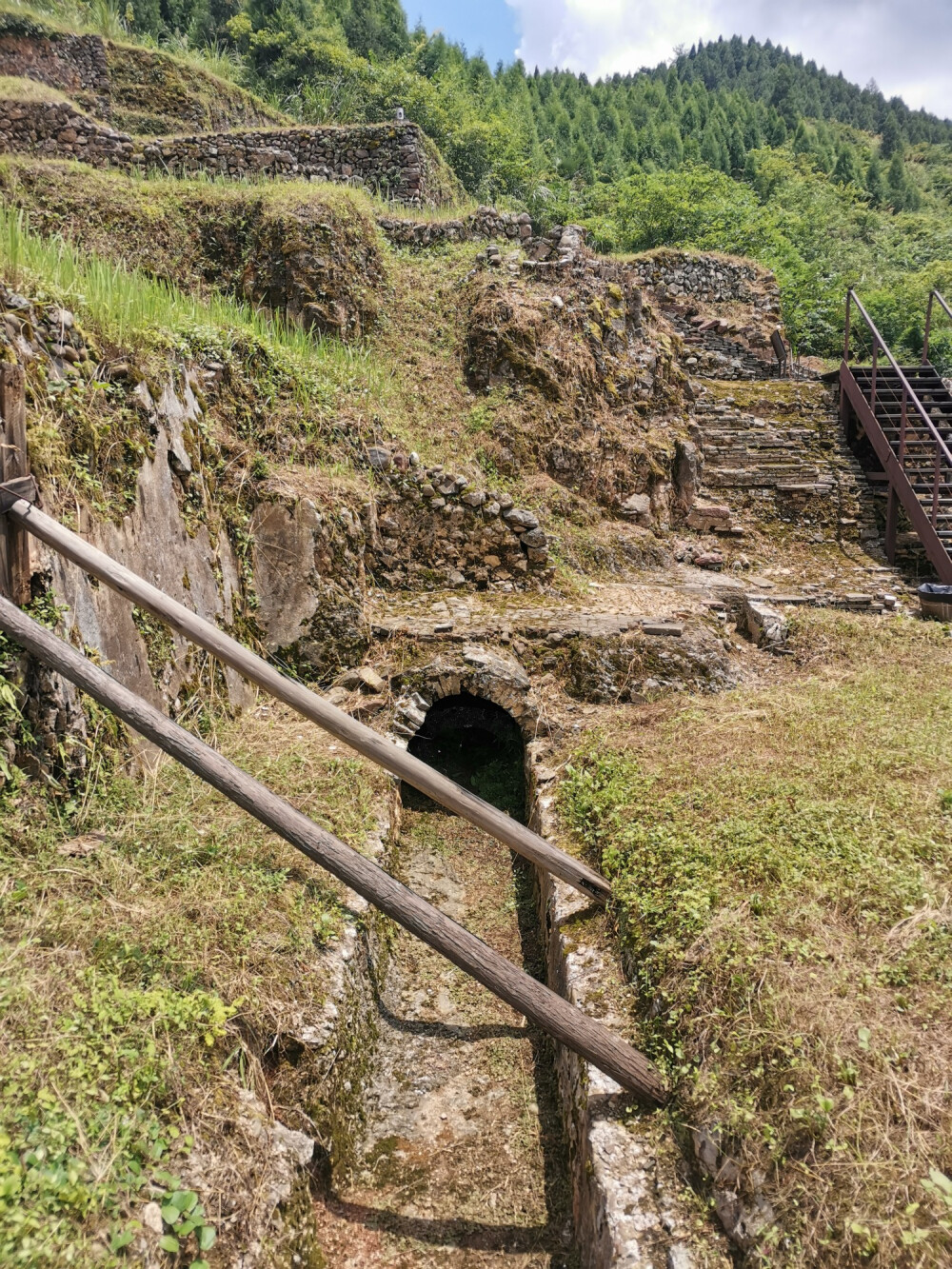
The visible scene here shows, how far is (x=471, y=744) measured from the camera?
26.9ft

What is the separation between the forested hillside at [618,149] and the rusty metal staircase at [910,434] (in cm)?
921

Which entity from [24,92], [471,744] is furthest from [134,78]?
[471,744]

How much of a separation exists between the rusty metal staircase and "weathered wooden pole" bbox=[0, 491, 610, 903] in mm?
8089

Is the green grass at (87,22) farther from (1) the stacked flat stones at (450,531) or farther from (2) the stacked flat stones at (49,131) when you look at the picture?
(1) the stacked flat stones at (450,531)

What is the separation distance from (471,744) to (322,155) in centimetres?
1193

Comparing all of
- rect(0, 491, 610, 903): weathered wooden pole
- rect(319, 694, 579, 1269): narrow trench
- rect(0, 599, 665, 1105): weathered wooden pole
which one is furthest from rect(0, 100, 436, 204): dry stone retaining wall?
rect(319, 694, 579, 1269): narrow trench

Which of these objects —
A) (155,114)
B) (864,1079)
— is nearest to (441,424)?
(864,1079)

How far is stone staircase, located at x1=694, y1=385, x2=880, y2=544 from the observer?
11461mm

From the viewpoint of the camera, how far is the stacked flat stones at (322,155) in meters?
12.6

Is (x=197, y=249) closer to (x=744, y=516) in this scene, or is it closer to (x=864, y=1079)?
(x=744, y=516)

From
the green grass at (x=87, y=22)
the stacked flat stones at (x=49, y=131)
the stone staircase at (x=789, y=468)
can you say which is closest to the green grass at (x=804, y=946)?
the stone staircase at (x=789, y=468)

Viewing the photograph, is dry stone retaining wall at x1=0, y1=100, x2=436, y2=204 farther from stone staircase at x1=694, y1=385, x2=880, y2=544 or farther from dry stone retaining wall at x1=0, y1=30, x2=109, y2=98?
stone staircase at x1=694, y1=385, x2=880, y2=544

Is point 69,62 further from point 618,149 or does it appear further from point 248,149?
point 618,149

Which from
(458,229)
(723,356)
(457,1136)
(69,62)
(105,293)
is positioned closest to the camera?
(457,1136)
